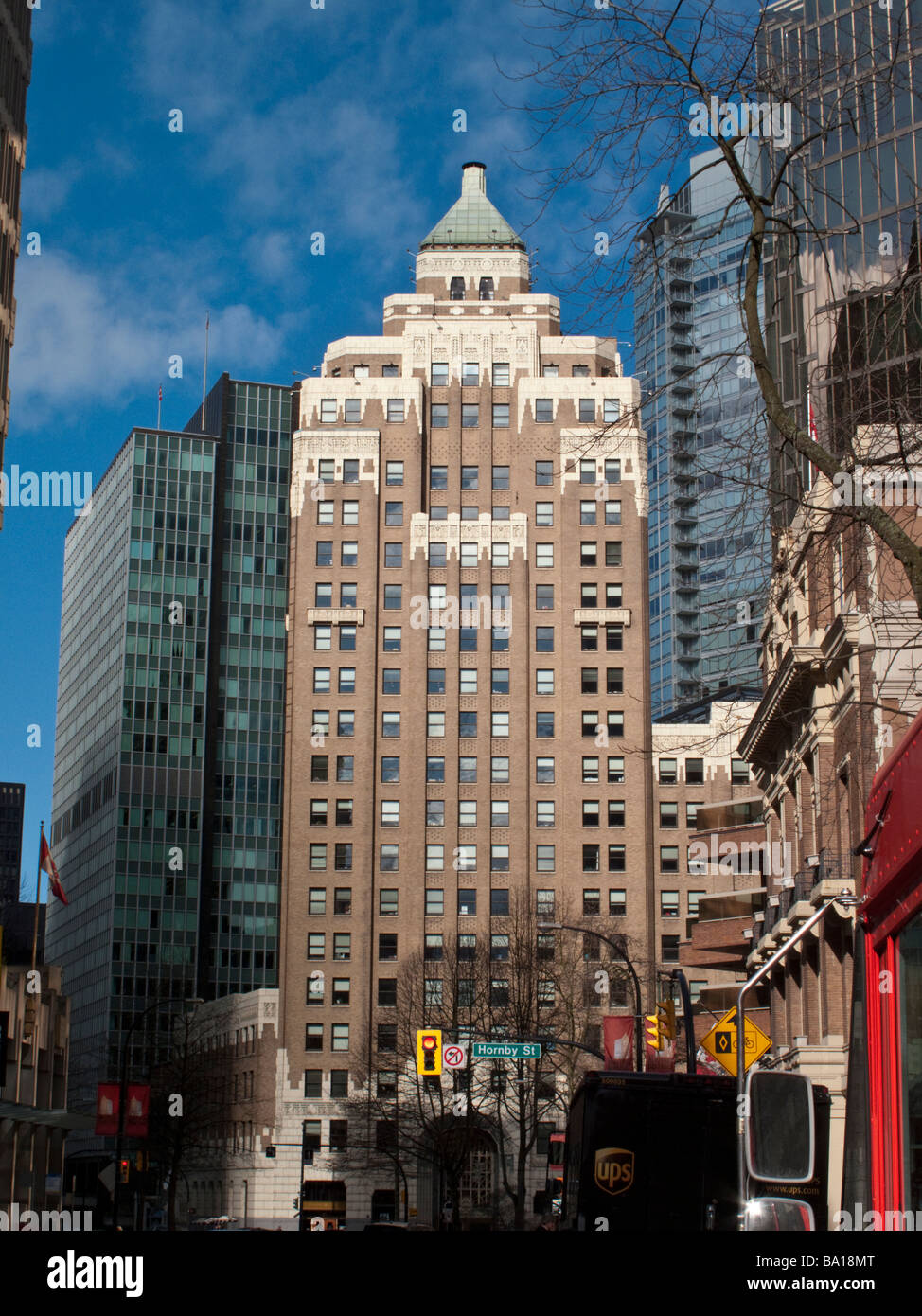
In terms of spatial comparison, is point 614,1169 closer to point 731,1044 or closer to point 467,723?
point 731,1044

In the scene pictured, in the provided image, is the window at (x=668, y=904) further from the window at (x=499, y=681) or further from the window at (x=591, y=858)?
the window at (x=499, y=681)

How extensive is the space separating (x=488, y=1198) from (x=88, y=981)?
70875 mm

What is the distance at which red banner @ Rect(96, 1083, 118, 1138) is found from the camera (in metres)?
49.7

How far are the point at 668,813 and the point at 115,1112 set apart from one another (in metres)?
59.1

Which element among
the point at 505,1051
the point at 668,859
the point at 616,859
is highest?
the point at 668,859

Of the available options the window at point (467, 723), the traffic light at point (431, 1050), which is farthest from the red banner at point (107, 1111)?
the window at point (467, 723)

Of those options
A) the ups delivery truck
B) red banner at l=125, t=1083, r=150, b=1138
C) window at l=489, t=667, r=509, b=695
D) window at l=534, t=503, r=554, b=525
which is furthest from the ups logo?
window at l=534, t=503, r=554, b=525

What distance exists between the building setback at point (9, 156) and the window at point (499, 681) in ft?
168

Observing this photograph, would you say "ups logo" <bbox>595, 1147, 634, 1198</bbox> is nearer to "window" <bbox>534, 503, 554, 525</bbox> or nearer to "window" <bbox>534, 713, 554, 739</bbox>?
"window" <bbox>534, 713, 554, 739</bbox>

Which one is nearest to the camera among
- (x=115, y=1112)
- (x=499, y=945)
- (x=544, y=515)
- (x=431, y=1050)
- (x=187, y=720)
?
(x=431, y=1050)

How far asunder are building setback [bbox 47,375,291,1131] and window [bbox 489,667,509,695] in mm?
51592

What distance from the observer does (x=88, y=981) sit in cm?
15112

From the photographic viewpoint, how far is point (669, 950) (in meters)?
102

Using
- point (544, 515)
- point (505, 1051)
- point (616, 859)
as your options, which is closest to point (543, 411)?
point (544, 515)
